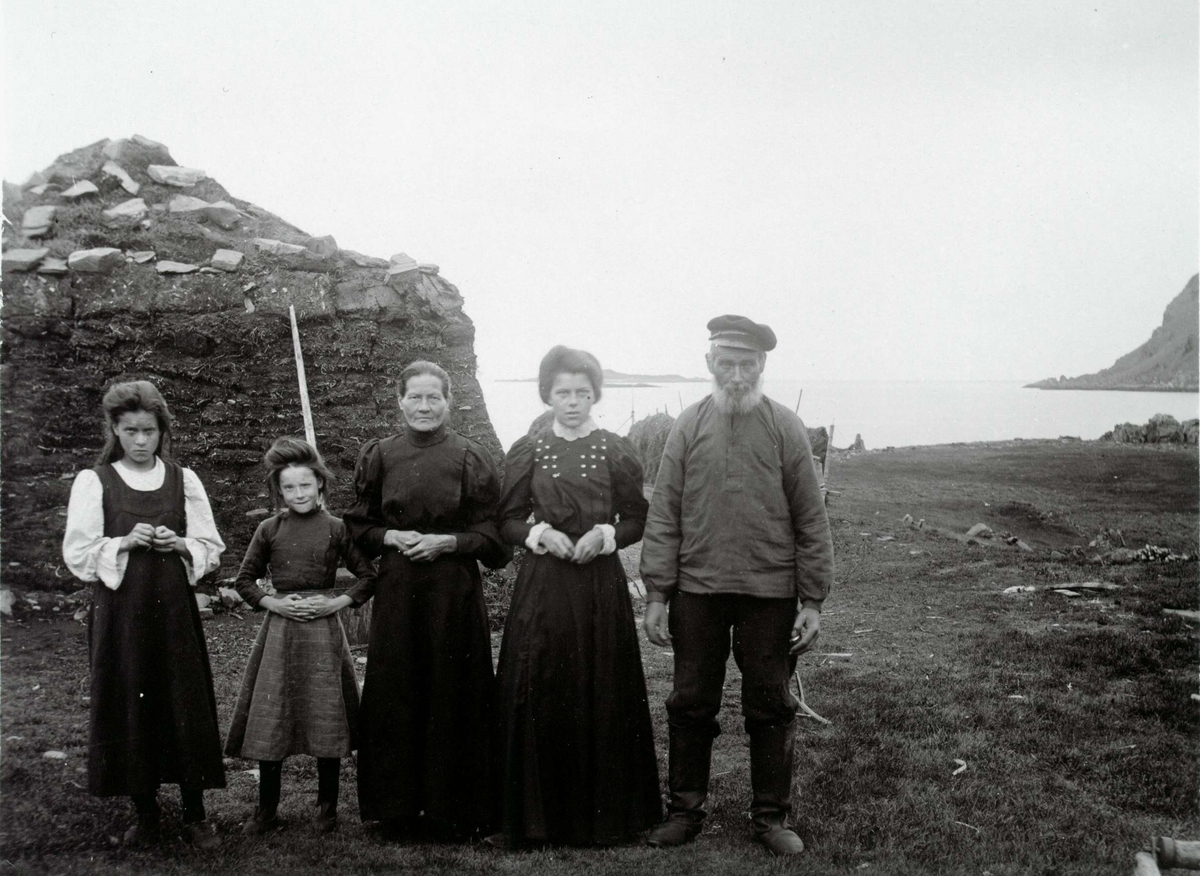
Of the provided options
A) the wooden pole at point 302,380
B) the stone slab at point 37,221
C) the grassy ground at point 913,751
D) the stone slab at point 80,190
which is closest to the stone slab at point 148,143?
the stone slab at point 80,190

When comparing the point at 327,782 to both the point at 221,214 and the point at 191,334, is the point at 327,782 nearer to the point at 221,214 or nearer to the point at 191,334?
the point at 191,334

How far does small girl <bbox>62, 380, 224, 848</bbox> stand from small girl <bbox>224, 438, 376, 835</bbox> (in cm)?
21

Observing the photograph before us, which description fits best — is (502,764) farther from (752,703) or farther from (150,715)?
(150,715)

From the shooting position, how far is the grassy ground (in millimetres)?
3438

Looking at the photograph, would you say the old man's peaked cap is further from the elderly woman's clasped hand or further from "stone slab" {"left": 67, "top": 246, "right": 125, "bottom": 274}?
"stone slab" {"left": 67, "top": 246, "right": 125, "bottom": 274}

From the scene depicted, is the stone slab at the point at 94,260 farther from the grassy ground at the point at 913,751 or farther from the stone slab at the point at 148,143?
the grassy ground at the point at 913,751

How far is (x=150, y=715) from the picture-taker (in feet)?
11.1

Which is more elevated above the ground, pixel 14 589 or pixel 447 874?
pixel 14 589

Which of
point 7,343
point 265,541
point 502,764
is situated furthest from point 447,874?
point 7,343

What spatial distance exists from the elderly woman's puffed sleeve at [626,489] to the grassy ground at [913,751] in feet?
4.17

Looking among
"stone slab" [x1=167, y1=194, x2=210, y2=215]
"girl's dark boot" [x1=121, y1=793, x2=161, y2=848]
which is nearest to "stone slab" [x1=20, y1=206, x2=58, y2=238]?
"stone slab" [x1=167, y1=194, x2=210, y2=215]

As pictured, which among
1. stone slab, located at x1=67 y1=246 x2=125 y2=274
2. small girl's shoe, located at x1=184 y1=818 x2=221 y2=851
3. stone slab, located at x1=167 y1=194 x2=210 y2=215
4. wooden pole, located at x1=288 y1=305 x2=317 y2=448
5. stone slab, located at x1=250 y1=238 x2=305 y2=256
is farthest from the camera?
stone slab, located at x1=167 y1=194 x2=210 y2=215

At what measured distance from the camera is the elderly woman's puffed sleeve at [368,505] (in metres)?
3.73

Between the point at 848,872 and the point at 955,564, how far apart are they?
7.45 metres
